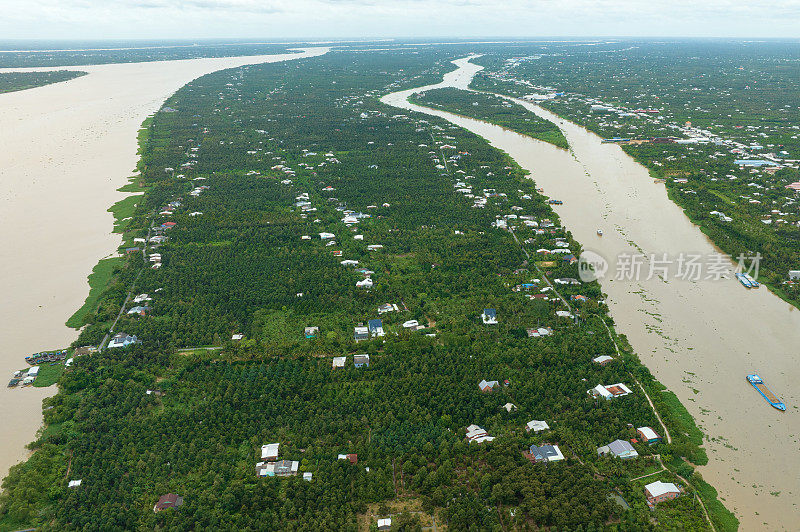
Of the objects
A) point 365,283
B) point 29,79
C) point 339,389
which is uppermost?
point 29,79

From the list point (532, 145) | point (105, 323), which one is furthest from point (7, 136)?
point (532, 145)

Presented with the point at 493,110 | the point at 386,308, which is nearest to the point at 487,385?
the point at 386,308

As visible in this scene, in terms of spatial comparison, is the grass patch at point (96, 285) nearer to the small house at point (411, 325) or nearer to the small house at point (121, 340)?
the small house at point (121, 340)

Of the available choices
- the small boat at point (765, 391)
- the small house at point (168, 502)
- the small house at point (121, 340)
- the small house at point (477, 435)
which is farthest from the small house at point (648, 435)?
the small house at point (121, 340)

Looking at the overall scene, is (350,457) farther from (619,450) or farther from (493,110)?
(493,110)

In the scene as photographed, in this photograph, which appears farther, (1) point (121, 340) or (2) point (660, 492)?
(1) point (121, 340)

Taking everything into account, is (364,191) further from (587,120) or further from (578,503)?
(587,120)
